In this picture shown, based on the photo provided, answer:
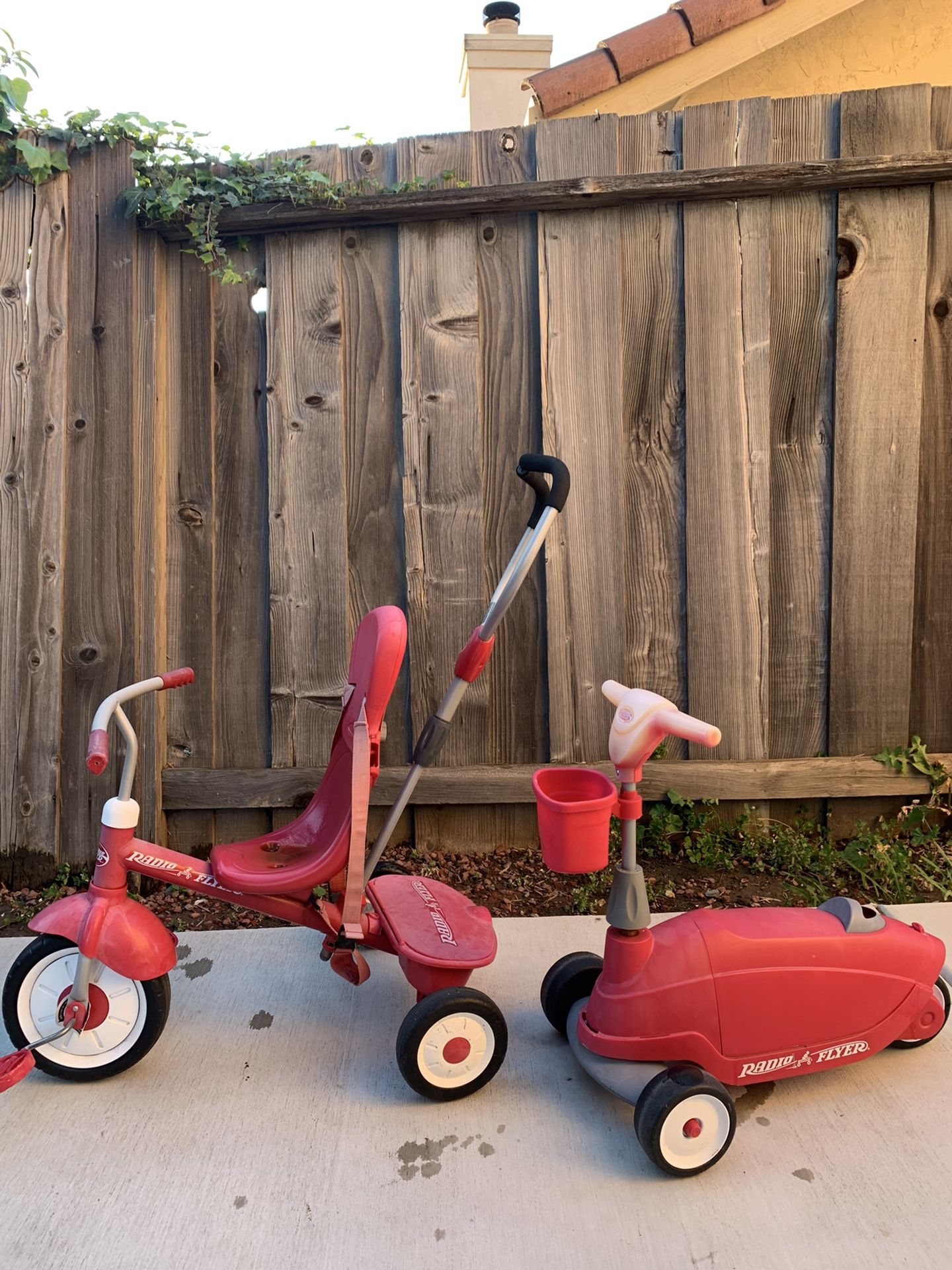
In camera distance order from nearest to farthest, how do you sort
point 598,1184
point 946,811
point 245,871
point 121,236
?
point 598,1184, point 245,871, point 121,236, point 946,811

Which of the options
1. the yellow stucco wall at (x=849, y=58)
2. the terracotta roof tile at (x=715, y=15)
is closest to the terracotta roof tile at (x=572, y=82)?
the yellow stucco wall at (x=849, y=58)

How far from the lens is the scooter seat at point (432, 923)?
1.97m

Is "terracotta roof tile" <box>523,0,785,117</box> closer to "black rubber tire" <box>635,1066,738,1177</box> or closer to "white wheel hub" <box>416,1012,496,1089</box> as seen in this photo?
"white wheel hub" <box>416,1012,496,1089</box>

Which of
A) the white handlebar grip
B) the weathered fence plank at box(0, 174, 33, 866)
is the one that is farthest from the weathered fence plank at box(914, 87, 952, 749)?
the weathered fence plank at box(0, 174, 33, 866)

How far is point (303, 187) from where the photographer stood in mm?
2926

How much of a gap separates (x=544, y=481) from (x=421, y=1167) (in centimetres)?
142

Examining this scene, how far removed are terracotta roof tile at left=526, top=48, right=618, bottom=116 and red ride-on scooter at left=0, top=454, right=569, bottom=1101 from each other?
3099 mm

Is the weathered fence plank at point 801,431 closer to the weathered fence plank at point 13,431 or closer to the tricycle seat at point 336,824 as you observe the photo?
the tricycle seat at point 336,824

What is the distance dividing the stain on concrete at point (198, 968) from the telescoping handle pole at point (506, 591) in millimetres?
740

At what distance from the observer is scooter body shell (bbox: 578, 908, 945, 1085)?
1781 millimetres

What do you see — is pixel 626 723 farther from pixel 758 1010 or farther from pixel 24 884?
pixel 24 884

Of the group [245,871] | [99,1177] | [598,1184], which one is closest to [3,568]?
[245,871]

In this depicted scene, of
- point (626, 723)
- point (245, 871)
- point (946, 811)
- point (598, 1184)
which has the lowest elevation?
point (598, 1184)

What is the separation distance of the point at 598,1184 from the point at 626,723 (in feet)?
2.82
